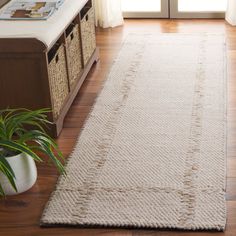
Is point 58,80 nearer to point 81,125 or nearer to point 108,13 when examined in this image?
point 81,125

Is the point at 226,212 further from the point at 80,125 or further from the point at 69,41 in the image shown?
the point at 69,41

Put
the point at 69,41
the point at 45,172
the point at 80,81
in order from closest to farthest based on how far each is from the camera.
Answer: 1. the point at 45,172
2. the point at 69,41
3. the point at 80,81

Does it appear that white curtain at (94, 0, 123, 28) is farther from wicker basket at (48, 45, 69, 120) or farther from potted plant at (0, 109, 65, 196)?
potted plant at (0, 109, 65, 196)

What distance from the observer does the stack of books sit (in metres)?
2.81

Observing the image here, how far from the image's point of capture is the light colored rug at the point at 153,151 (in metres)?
2.09

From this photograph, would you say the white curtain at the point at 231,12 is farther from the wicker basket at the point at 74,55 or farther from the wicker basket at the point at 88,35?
the wicker basket at the point at 74,55

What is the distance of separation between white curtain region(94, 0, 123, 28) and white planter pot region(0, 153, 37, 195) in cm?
234

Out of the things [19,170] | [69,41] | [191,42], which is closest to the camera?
[19,170]

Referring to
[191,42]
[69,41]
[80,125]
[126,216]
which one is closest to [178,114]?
[80,125]

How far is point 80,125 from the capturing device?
282 cm

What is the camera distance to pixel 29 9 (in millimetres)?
2932

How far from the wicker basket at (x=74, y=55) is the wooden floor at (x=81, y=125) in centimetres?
13

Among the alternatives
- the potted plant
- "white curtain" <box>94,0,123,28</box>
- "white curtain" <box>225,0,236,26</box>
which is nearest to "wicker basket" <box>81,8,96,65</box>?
"white curtain" <box>94,0,123,28</box>

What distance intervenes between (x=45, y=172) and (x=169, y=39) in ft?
6.31
